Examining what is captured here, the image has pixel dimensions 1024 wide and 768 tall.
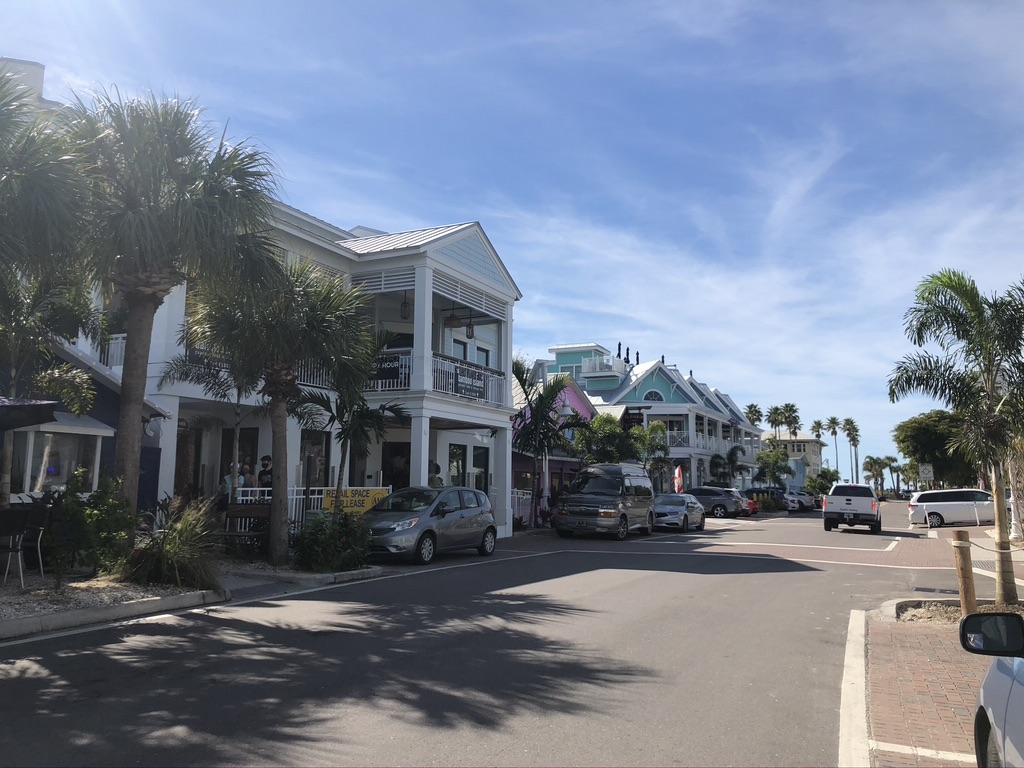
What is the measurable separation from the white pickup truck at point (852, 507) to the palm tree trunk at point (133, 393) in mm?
24466

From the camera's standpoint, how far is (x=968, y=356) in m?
11.3

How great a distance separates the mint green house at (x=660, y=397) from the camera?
51.6m

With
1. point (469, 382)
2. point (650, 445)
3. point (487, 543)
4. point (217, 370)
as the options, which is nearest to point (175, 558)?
point (217, 370)

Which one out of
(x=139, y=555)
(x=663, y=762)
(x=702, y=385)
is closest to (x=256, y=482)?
(x=139, y=555)

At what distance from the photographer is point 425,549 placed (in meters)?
15.4

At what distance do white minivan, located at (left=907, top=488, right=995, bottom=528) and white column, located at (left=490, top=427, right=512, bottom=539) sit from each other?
Result: 20814mm

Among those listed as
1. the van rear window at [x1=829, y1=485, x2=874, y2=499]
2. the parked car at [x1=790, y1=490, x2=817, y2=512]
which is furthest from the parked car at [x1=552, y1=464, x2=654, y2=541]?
the parked car at [x1=790, y1=490, x2=817, y2=512]

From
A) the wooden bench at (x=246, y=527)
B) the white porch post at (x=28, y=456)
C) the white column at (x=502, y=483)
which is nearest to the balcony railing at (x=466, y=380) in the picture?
the white column at (x=502, y=483)

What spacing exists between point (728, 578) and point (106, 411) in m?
11.8

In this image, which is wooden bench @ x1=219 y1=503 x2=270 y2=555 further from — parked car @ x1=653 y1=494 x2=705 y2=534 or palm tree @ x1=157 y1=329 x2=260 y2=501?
parked car @ x1=653 y1=494 x2=705 y2=534

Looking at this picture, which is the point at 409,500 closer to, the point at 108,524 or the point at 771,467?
the point at 108,524

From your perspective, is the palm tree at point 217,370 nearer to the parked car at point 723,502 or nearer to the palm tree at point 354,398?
the palm tree at point 354,398

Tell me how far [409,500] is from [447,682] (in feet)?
32.9

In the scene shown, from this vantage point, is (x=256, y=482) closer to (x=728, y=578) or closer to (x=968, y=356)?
(x=728, y=578)
